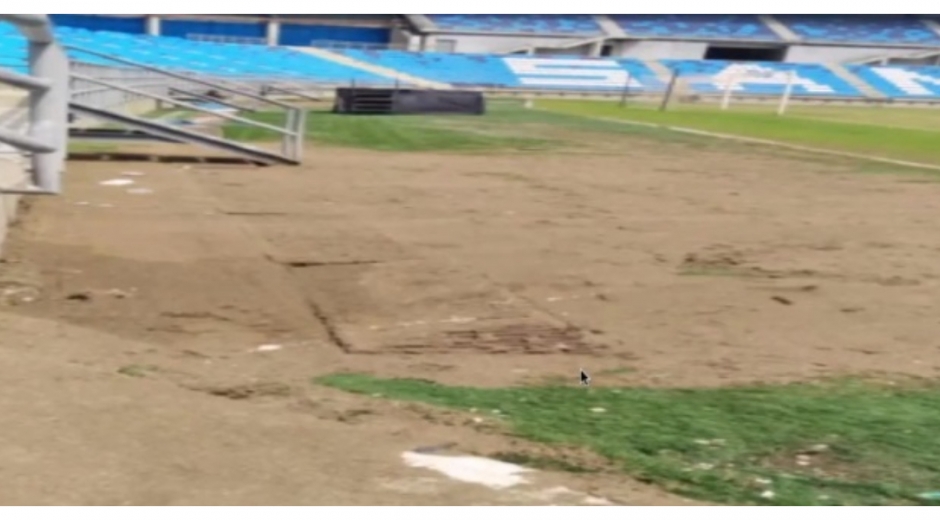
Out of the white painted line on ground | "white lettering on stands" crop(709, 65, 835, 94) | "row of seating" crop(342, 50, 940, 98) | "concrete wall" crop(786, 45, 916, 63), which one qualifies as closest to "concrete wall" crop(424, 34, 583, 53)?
"row of seating" crop(342, 50, 940, 98)

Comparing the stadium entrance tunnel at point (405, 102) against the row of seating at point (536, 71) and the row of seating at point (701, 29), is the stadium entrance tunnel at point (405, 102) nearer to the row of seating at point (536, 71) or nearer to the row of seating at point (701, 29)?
the row of seating at point (536, 71)

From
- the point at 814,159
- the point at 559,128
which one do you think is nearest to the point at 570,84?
the point at 559,128

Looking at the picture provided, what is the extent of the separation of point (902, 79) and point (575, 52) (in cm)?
2052

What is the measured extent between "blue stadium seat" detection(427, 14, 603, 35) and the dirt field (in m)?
62.0

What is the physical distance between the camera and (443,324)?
23.2 feet

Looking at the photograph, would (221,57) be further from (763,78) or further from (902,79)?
(902,79)

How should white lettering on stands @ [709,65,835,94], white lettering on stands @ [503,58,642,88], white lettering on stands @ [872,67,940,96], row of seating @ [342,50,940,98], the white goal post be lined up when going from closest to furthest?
the white goal post, row of seating @ [342,50,940,98], white lettering on stands @ [709,65,835,94], white lettering on stands @ [503,58,642,88], white lettering on stands @ [872,67,940,96]

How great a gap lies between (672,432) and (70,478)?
6.92 feet

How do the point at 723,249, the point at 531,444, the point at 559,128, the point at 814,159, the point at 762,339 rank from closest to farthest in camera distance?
1. the point at 531,444
2. the point at 762,339
3. the point at 723,249
4. the point at 814,159
5. the point at 559,128

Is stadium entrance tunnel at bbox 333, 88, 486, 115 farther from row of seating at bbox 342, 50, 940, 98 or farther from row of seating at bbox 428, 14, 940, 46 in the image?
row of seating at bbox 428, 14, 940, 46

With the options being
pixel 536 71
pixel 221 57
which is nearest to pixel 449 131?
pixel 221 57

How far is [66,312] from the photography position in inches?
274

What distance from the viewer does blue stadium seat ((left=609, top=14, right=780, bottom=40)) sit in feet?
261

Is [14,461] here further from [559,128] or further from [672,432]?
[559,128]
